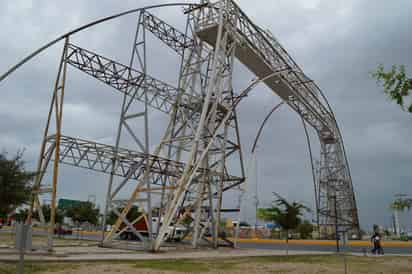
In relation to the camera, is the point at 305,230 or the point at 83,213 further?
the point at 305,230

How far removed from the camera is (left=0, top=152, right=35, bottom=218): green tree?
11734 mm

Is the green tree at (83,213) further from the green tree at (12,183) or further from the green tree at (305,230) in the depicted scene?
the green tree at (12,183)

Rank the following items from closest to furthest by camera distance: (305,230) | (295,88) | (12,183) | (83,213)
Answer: (12,183)
(295,88)
(83,213)
(305,230)

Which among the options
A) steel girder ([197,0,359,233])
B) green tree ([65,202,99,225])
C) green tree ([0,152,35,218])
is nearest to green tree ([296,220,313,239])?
steel girder ([197,0,359,233])

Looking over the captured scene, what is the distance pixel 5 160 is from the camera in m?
12.0

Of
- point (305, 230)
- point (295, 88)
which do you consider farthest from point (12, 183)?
point (305, 230)

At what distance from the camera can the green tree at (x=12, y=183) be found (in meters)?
11.7

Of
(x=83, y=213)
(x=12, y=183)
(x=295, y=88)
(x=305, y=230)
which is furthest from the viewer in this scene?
(x=305, y=230)

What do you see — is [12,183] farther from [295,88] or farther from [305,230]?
[305,230]

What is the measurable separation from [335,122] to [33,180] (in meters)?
38.5

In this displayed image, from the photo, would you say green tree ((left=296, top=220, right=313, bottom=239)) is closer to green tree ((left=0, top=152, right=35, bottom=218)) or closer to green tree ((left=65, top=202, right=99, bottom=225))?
green tree ((left=65, top=202, right=99, bottom=225))

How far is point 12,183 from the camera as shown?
1185 cm

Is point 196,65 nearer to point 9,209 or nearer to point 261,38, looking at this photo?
point 261,38

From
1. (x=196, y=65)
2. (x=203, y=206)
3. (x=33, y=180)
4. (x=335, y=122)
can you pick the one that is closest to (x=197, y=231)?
(x=203, y=206)
